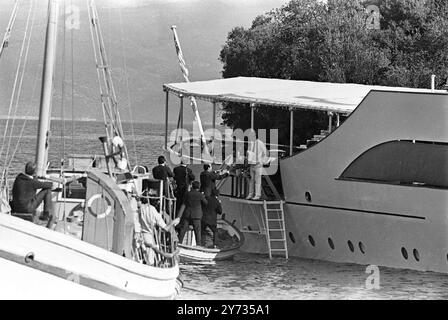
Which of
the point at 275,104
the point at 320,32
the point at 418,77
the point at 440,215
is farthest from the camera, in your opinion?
the point at 320,32

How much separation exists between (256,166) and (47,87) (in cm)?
955

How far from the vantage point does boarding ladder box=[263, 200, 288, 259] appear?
33.4m

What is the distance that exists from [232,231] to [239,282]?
11.7ft

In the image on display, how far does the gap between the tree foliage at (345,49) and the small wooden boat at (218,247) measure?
18375 millimetres

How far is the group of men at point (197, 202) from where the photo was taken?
31.0m

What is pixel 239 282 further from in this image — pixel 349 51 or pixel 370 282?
pixel 349 51

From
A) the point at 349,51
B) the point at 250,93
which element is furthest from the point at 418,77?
the point at 250,93

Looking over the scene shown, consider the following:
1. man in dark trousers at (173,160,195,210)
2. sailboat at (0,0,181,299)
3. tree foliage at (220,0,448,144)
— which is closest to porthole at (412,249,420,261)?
man in dark trousers at (173,160,195,210)

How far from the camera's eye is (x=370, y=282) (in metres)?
29.7

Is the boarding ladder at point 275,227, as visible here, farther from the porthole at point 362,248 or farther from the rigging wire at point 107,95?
the rigging wire at point 107,95

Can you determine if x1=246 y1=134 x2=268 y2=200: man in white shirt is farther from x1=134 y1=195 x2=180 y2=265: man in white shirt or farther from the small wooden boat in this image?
x1=134 y1=195 x2=180 y2=265: man in white shirt

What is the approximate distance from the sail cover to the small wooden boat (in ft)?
12.5
